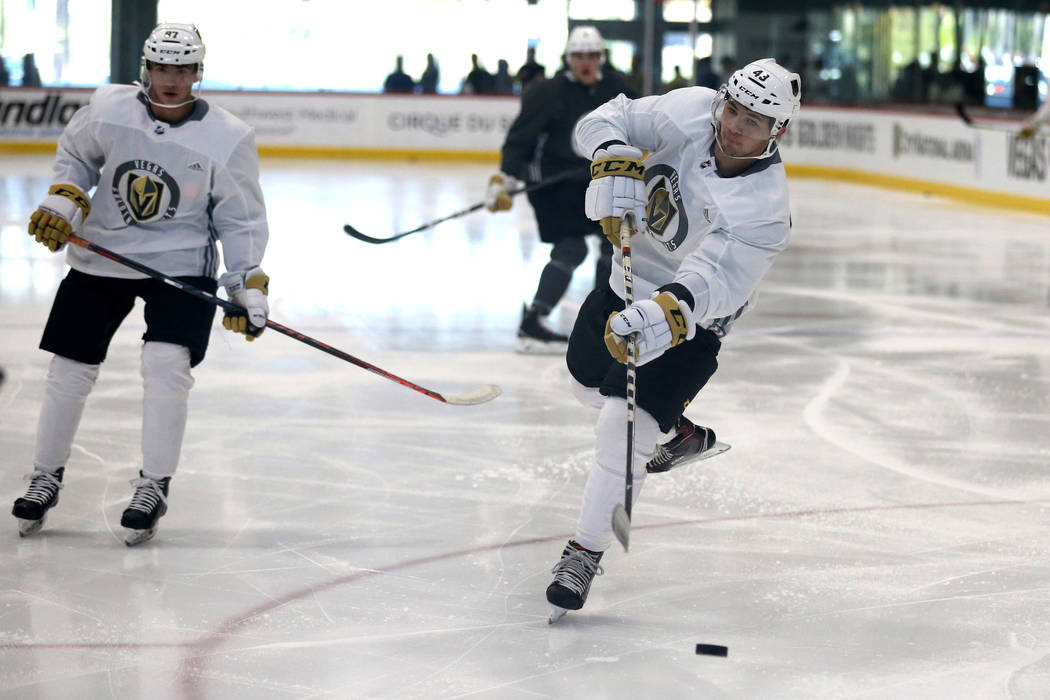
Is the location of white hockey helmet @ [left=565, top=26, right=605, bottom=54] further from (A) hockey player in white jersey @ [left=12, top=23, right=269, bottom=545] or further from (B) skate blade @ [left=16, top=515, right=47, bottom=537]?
(B) skate blade @ [left=16, top=515, right=47, bottom=537]

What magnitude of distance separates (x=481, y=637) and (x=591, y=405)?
64 centimetres

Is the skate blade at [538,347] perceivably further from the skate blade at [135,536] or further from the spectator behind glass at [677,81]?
the spectator behind glass at [677,81]

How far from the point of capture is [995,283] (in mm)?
7348

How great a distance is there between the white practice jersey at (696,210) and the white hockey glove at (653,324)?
0.06 m

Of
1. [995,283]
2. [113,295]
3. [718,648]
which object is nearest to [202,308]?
[113,295]

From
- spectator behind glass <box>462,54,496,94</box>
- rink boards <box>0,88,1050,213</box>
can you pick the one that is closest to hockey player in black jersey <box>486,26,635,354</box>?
rink boards <box>0,88,1050,213</box>

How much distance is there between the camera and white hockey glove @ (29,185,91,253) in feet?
9.80

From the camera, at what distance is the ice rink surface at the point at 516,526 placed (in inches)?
99.0

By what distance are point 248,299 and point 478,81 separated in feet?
42.2

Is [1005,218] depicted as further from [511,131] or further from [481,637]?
[481,637]

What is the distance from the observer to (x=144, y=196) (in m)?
3.06

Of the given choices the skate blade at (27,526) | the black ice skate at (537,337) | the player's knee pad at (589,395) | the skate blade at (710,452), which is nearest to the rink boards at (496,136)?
the black ice skate at (537,337)

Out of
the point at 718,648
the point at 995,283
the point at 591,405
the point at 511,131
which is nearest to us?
the point at 718,648

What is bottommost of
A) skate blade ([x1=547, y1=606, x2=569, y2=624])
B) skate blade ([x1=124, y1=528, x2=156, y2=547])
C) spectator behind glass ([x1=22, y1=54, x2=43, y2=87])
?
skate blade ([x1=547, y1=606, x2=569, y2=624])
